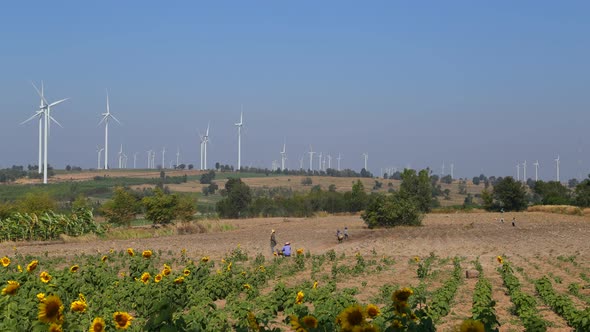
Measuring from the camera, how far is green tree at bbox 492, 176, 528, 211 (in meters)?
78.2

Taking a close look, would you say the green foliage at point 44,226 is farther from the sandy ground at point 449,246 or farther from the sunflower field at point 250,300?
the sunflower field at point 250,300

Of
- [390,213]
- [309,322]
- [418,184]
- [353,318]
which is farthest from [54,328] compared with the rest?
[418,184]

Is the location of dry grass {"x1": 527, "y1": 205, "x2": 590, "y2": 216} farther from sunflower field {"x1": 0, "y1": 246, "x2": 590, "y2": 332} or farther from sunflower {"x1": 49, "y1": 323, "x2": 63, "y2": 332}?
sunflower {"x1": 49, "y1": 323, "x2": 63, "y2": 332}

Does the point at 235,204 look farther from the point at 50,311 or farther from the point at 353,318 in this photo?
the point at 353,318

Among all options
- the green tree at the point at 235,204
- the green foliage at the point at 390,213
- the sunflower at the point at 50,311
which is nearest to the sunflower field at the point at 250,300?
the sunflower at the point at 50,311

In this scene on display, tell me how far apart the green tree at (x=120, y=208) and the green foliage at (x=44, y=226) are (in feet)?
25.9

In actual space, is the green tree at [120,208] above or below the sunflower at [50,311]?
below

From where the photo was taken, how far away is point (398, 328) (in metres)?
5.90

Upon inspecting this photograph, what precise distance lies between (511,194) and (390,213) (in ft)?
90.2

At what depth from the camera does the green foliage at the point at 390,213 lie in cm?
5556

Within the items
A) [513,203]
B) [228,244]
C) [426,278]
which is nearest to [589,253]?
[426,278]

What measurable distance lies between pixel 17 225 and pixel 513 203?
51.1 metres

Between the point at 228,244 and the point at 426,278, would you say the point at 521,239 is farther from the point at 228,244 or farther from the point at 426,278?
the point at 426,278

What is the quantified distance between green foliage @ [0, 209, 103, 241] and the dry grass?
45.4m
